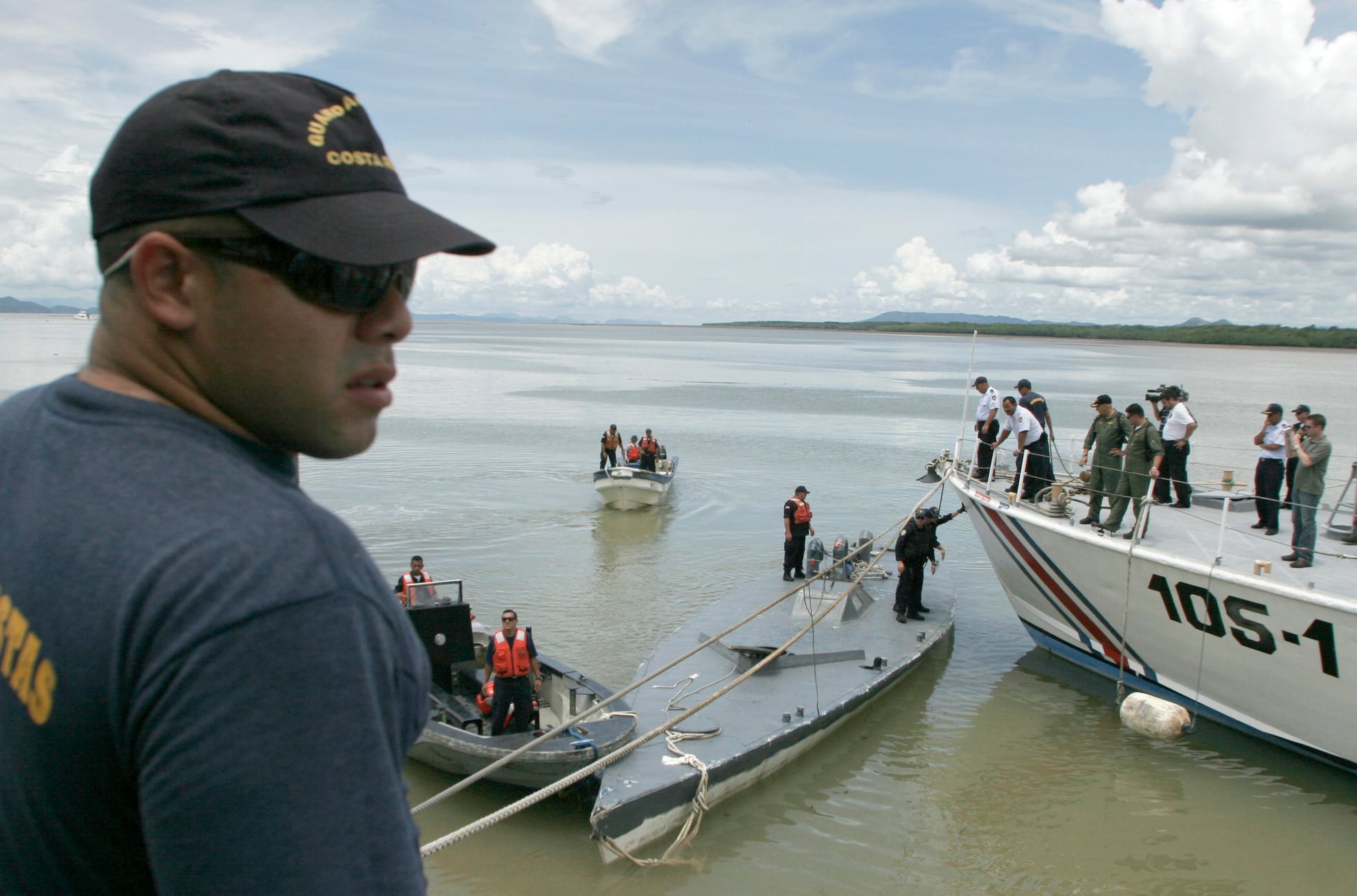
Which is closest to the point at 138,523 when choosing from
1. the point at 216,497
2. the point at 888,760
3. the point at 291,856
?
the point at 216,497

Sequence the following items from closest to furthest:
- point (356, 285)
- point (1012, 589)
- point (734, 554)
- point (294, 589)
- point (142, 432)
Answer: point (294, 589) → point (142, 432) → point (356, 285) → point (1012, 589) → point (734, 554)

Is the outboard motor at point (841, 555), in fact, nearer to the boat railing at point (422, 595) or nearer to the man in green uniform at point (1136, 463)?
the man in green uniform at point (1136, 463)

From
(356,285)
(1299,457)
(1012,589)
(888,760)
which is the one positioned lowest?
(888,760)

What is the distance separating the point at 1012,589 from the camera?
15547 millimetres

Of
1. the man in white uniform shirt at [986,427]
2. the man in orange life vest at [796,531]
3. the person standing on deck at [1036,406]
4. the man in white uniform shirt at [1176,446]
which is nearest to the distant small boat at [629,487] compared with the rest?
the man in orange life vest at [796,531]

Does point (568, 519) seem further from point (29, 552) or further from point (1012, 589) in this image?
point (29, 552)

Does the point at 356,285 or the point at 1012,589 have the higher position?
the point at 356,285

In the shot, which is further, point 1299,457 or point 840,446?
point 840,446

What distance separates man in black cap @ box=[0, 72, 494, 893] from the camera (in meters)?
1.03

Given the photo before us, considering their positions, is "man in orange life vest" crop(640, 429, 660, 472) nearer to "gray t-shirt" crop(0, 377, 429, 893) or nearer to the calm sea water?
the calm sea water

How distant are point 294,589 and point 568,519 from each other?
2547 cm

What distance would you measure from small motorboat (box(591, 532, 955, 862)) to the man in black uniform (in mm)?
304

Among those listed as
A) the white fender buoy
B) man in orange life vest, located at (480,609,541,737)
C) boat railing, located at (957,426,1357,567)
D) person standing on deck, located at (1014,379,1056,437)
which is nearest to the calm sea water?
the white fender buoy

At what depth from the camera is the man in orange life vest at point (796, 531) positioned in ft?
54.7
